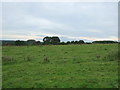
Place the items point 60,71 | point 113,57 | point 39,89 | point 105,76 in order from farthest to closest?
point 113,57 < point 60,71 < point 105,76 < point 39,89

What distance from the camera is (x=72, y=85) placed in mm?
7402

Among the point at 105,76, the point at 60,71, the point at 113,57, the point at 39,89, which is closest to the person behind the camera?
the point at 39,89

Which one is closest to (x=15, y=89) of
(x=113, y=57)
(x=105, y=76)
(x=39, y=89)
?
(x=39, y=89)

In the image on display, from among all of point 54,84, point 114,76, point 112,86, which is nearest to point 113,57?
point 114,76

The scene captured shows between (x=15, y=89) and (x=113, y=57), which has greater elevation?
(x=113, y=57)

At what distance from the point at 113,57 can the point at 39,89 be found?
878 cm

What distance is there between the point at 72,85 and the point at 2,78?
4191 millimetres

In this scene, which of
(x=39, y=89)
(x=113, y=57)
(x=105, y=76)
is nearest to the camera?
(x=39, y=89)

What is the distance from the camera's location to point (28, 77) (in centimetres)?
881

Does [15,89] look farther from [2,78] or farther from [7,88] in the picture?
[2,78]

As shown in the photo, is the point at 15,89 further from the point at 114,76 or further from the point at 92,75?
the point at 114,76

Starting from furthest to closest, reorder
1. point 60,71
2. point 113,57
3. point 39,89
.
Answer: point 113,57 < point 60,71 < point 39,89

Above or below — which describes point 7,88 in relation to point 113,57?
below

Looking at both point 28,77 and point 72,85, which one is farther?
point 28,77
